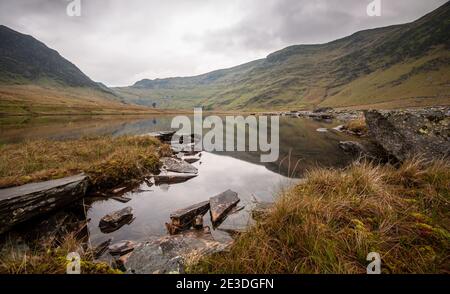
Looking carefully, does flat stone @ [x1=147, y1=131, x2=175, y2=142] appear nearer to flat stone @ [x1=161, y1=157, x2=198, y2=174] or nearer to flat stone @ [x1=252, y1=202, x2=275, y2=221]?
flat stone @ [x1=161, y1=157, x2=198, y2=174]

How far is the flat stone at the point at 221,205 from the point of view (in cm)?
588

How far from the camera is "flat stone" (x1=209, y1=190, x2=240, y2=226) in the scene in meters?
5.88

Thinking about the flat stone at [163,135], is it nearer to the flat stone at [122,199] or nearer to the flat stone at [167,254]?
the flat stone at [122,199]

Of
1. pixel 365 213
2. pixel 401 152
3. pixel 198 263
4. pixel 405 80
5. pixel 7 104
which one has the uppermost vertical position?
pixel 405 80

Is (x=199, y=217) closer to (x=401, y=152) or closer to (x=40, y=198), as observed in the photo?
(x=40, y=198)

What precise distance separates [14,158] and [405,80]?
176199mm

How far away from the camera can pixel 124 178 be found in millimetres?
8484

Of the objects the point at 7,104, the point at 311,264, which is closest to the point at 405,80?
the point at 311,264

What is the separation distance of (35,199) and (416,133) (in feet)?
40.3

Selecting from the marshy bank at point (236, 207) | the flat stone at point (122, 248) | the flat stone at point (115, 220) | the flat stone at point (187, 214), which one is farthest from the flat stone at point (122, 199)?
the flat stone at point (122, 248)

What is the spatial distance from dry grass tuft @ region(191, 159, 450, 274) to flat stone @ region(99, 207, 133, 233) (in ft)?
11.5

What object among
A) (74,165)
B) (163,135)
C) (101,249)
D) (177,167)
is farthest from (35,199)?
(163,135)

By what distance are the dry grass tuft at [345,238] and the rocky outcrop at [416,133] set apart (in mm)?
3983

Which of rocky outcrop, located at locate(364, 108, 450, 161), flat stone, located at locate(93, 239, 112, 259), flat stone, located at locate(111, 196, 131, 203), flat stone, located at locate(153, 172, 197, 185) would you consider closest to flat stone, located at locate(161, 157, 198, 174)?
flat stone, located at locate(153, 172, 197, 185)
